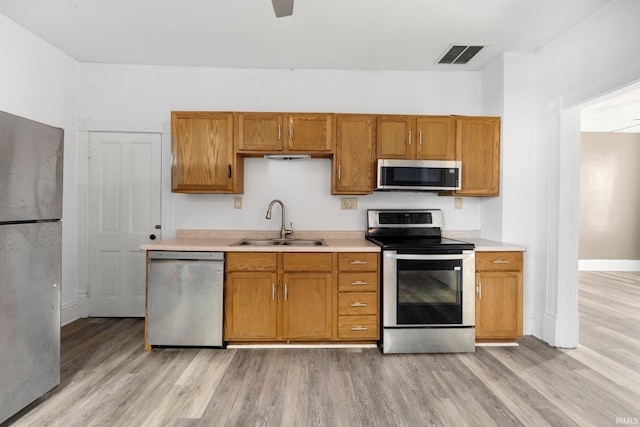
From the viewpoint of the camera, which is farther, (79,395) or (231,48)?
(231,48)

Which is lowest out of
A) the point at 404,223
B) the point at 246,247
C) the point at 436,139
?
the point at 246,247

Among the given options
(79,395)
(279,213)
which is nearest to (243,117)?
(279,213)

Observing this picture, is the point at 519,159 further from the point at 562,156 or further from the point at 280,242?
the point at 280,242

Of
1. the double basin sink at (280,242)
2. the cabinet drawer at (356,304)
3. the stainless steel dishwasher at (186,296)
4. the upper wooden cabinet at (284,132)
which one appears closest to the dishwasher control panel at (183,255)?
the stainless steel dishwasher at (186,296)

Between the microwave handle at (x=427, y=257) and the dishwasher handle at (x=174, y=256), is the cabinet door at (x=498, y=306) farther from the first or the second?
the dishwasher handle at (x=174, y=256)

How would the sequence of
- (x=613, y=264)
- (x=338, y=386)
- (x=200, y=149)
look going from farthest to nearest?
1. (x=613, y=264)
2. (x=200, y=149)
3. (x=338, y=386)

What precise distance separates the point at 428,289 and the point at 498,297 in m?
0.66

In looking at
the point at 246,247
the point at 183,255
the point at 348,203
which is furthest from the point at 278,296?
the point at 348,203

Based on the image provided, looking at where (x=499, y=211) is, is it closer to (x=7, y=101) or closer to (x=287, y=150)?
(x=287, y=150)

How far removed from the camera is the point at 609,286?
16.7 feet

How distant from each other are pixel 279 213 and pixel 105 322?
212 cm

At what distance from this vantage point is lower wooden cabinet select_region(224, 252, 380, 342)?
290cm

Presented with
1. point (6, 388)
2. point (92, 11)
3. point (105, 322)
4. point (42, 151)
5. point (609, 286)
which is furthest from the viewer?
point (609, 286)

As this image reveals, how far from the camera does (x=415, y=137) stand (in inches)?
129
